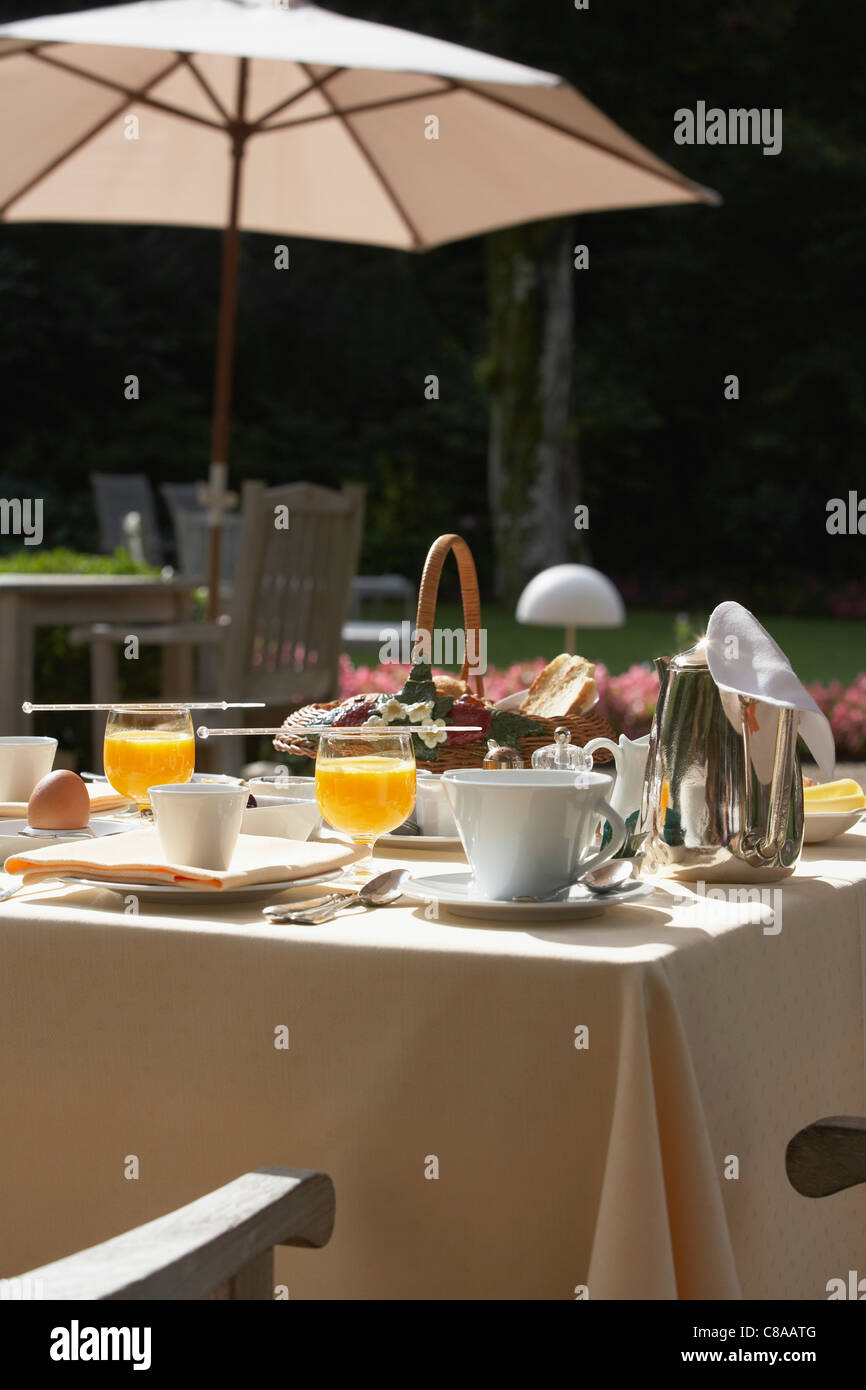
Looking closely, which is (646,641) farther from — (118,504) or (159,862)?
(159,862)

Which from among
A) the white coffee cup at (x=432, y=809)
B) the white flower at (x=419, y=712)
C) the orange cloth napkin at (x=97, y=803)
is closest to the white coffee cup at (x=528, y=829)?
the white coffee cup at (x=432, y=809)

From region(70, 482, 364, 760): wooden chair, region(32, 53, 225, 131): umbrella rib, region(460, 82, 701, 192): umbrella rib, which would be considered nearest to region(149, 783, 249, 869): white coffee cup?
region(70, 482, 364, 760): wooden chair

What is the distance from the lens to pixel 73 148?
230 inches

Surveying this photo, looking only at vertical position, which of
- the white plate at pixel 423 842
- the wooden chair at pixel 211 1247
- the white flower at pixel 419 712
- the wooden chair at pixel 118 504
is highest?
the wooden chair at pixel 118 504

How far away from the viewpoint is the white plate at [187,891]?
4.49ft

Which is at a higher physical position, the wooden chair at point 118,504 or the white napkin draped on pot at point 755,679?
the wooden chair at point 118,504

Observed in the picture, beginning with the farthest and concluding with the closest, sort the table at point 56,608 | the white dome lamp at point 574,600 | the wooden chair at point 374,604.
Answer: the wooden chair at point 374,604 → the white dome lamp at point 574,600 → the table at point 56,608

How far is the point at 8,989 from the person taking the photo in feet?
4.37

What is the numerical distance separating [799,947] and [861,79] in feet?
72.6

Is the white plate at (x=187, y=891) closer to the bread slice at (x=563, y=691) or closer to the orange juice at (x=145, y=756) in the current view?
the orange juice at (x=145, y=756)

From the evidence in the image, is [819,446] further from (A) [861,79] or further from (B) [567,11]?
(B) [567,11]

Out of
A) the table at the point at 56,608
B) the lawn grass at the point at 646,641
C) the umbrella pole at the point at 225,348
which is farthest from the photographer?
the lawn grass at the point at 646,641

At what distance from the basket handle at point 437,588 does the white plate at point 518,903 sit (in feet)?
1.89

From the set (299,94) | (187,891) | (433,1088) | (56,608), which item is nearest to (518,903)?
(433,1088)
